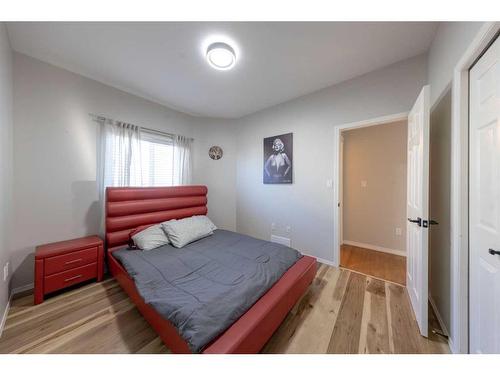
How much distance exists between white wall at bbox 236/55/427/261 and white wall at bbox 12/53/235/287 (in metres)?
2.19

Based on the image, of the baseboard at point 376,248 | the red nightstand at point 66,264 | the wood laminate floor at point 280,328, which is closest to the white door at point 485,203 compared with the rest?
the wood laminate floor at point 280,328

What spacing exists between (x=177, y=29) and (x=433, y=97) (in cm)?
247

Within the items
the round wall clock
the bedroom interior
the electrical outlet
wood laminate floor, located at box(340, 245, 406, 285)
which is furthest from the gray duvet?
the round wall clock

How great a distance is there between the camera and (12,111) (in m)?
1.81

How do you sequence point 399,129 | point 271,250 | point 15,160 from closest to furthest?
point 15,160 → point 271,250 → point 399,129

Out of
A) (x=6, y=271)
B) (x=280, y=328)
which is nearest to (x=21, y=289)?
(x=6, y=271)

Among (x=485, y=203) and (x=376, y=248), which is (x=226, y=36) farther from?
(x=376, y=248)

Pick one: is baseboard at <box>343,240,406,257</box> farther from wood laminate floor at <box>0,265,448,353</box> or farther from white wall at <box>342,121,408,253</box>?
wood laminate floor at <box>0,265,448,353</box>

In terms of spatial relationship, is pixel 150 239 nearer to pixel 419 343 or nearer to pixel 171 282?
pixel 171 282

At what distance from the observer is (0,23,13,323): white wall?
4.88 ft

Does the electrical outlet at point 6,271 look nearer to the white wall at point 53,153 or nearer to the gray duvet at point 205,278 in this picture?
the white wall at point 53,153

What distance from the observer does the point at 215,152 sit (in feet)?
12.2

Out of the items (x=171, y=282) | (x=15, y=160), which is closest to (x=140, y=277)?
(x=171, y=282)

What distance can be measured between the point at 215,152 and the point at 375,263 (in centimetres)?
340
